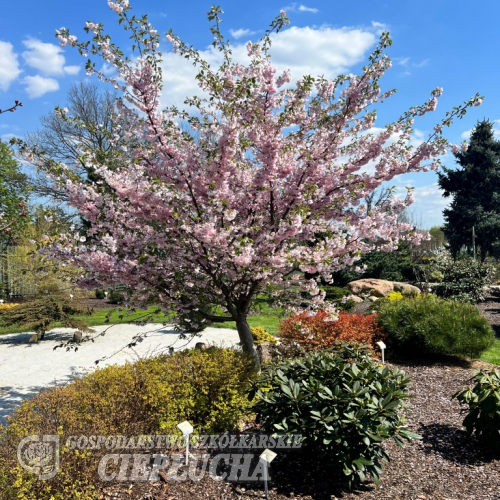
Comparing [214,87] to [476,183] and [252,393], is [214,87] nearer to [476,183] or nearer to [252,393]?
[252,393]

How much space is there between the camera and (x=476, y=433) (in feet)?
14.3

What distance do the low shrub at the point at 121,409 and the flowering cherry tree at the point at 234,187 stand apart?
0.79m

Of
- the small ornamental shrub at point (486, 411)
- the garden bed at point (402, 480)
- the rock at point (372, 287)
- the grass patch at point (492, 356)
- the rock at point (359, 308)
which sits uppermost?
the rock at point (372, 287)

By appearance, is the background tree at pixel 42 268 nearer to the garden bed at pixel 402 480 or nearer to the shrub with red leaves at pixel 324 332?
the garden bed at pixel 402 480

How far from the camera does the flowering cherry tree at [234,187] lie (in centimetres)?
425

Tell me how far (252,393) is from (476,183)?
3134 cm

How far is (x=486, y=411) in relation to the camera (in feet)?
13.6

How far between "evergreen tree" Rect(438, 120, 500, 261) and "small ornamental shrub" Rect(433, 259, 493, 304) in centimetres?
1397


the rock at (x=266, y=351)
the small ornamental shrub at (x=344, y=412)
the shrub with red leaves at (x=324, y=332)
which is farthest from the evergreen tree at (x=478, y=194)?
the small ornamental shrub at (x=344, y=412)

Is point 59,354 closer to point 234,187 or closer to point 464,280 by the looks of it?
point 234,187

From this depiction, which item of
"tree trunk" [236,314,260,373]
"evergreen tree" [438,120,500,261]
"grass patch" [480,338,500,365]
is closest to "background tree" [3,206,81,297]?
"tree trunk" [236,314,260,373]

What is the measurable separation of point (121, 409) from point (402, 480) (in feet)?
8.70

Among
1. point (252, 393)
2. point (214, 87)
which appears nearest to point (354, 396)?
point (252, 393)

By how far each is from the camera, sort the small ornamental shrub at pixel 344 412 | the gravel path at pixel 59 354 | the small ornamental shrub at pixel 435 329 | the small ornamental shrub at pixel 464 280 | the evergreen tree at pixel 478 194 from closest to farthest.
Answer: the small ornamental shrub at pixel 344 412 → the gravel path at pixel 59 354 → the small ornamental shrub at pixel 435 329 → the small ornamental shrub at pixel 464 280 → the evergreen tree at pixel 478 194
